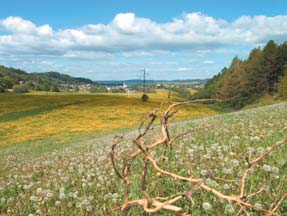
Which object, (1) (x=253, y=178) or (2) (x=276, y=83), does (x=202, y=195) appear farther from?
(2) (x=276, y=83)

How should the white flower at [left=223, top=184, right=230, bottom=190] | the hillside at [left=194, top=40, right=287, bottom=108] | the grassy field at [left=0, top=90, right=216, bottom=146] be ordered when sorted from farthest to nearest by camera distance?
the hillside at [left=194, top=40, right=287, bottom=108]
the grassy field at [left=0, top=90, right=216, bottom=146]
the white flower at [left=223, top=184, right=230, bottom=190]

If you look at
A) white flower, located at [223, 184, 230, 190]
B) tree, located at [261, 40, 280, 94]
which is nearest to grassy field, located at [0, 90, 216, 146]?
white flower, located at [223, 184, 230, 190]

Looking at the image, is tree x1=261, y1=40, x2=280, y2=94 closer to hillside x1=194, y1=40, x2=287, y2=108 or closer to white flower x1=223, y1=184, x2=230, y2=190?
hillside x1=194, y1=40, x2=287, y2=108

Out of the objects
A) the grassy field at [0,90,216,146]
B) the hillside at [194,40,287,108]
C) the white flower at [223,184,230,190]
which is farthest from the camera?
the hillside at [194,40,287,108]

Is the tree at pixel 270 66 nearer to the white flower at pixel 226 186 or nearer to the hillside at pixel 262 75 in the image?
the hillside at pixel 262 75

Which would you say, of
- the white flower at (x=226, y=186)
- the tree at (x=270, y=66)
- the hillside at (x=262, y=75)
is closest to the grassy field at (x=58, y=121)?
the white flower at (x=226, y=186)

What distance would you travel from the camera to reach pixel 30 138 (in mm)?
43219

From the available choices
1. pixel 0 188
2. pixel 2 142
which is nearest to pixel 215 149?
pixel 0 188

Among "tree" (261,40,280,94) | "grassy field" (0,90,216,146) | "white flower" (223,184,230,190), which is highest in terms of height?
"tree" (261,40,280,94)

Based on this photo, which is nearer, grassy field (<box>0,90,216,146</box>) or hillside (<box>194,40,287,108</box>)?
grassy field (<box>0,90,216,146</box>)

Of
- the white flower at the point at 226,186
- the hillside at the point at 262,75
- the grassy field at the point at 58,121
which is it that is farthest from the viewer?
the hillside at the point at 262,75

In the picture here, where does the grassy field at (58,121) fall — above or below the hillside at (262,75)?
below

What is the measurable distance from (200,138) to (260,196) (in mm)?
6143

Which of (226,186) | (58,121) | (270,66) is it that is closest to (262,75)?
(270,66)
